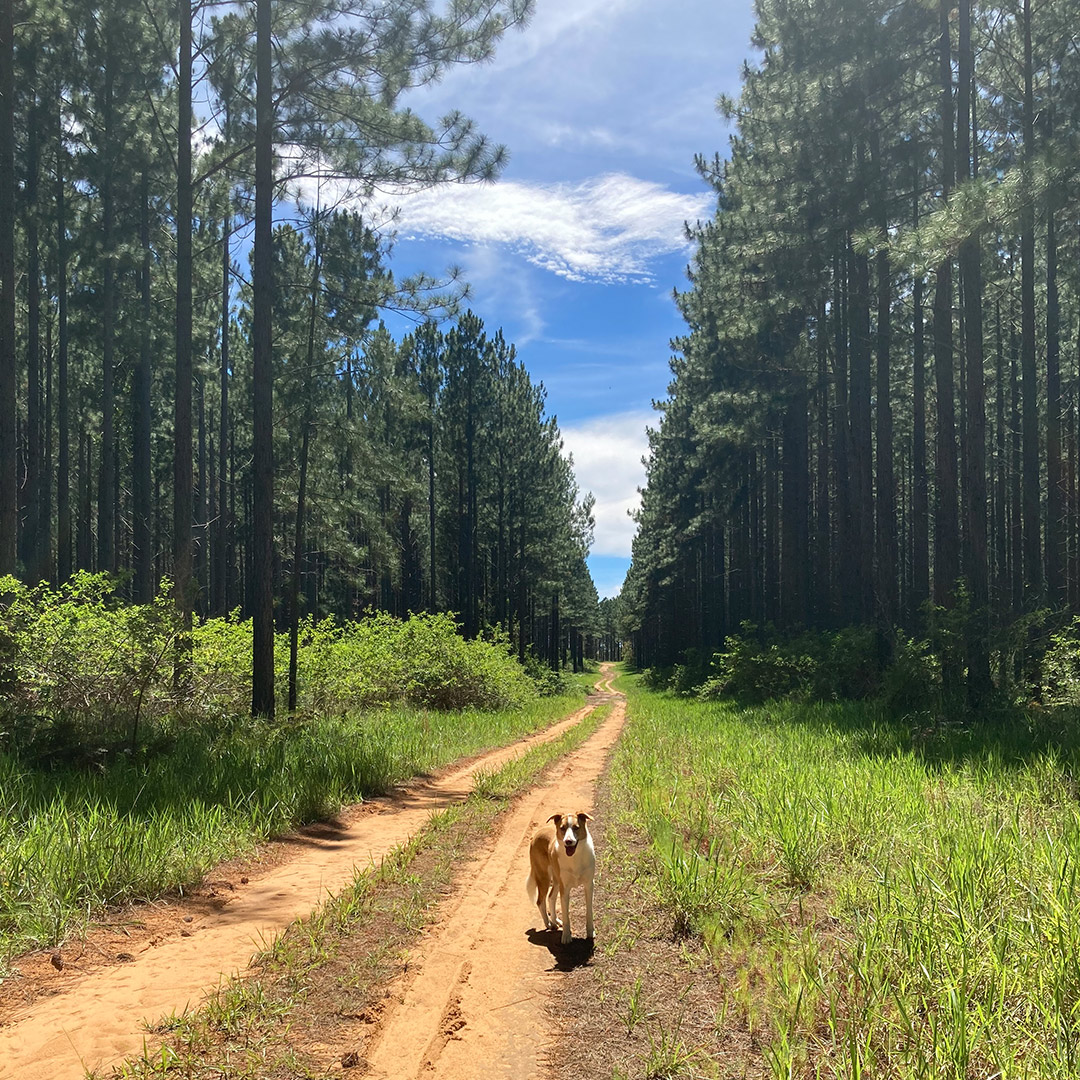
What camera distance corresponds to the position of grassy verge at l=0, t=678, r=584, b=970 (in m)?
4.61

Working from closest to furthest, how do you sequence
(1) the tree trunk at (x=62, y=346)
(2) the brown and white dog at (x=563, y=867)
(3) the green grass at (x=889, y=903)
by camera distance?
1. (3) the green grass at (x=889, y=903)
2. (2) the brown and white dog at (x=563, y=867)
3. (1) the tree trunk at (x=62, y=346)

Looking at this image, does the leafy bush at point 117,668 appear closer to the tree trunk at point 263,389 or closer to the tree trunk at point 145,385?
the tree trunk at point 263,389

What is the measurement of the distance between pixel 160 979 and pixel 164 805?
3.00 m

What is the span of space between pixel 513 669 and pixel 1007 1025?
2313 cm

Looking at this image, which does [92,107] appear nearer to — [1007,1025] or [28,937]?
[28,937]

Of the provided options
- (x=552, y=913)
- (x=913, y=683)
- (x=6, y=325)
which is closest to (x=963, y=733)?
(x=913, y=683)

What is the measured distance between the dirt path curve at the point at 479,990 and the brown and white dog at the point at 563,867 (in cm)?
16

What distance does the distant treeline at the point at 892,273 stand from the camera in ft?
41.7

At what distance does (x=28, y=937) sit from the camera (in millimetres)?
4133

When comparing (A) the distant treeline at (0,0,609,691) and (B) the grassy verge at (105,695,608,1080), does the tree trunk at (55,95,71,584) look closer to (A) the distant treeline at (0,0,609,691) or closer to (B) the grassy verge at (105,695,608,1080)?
(A) the distant treeline at (0,0,609,691)

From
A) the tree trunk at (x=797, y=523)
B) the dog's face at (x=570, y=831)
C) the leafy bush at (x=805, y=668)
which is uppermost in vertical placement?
the tree trunk at (x=797, y=523)

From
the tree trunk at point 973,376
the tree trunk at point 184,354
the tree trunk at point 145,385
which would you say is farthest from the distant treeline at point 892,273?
the tree trunk at point 145,385

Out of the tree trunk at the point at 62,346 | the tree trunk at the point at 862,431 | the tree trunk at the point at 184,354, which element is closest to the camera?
the tree trunk at the point at 184,354

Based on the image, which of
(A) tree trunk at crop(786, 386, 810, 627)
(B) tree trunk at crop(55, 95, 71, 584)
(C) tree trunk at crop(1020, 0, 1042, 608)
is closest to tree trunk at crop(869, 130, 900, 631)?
(C) tree trunk at crop(1020, 0, 1042, 608)
